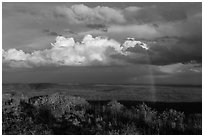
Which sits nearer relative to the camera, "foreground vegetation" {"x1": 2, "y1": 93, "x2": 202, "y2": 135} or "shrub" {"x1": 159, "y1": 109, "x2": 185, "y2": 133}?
"foreground vegetation" {"x1": 2, "y1": 93, "x2": 202, "y2": 135}

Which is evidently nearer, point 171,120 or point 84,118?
point 171,120

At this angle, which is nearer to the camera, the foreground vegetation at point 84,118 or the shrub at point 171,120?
the foreground vegetation at point 84,118

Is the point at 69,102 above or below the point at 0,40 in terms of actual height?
below

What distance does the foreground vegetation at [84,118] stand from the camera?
11.5 m

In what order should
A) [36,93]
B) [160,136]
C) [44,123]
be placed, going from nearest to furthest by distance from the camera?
[160,136], [44,123], [36,93]

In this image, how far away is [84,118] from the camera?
12242mm

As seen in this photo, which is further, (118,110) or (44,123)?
(118,110)

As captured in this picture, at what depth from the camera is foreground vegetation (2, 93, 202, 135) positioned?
11.5 m

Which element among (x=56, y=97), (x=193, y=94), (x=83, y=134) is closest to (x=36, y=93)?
(x=56, y=97)

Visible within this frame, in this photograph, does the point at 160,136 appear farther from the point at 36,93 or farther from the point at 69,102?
the point at 36,93

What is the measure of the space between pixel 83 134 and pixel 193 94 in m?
3.81

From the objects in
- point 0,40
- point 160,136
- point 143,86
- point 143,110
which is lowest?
point 160,136

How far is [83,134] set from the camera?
1127cm

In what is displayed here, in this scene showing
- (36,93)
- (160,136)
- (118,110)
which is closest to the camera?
(160,136)
